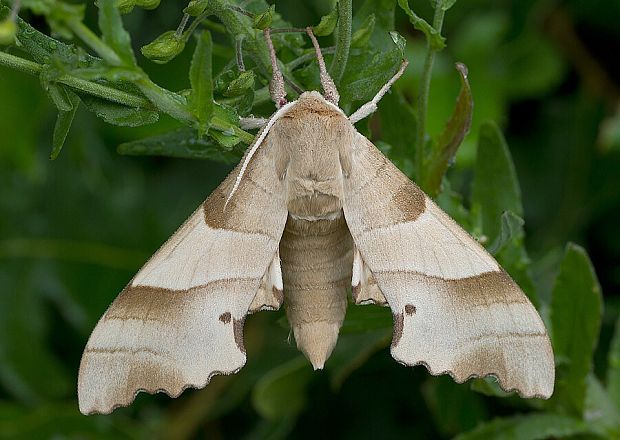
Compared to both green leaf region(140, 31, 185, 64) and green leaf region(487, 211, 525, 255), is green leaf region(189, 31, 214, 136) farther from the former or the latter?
green leaf region(487, 211, 525, 255)

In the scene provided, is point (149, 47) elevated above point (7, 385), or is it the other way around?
point (149, 47)

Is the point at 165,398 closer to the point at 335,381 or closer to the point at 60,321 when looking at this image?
the point at 60,321

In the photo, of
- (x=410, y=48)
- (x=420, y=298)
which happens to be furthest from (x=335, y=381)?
(x=410, y=48)

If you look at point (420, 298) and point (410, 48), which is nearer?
point (420, 298)

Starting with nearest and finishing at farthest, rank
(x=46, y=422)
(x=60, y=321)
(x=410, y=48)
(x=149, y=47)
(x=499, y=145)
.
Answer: (x=149, y=47)
(x=499, y=145)
(x=46, y=422)
(x=410, y=48)
(x=60, y=321)

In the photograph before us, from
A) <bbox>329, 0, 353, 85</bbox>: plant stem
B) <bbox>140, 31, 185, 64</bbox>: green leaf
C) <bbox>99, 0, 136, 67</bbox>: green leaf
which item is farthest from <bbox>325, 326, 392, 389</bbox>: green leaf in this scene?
<bbox>99, 0, 136, 67</bbox>: green leaf

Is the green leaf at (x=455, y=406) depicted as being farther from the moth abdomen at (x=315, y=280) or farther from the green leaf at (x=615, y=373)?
the moth abdomen at (x=315, y=280)
